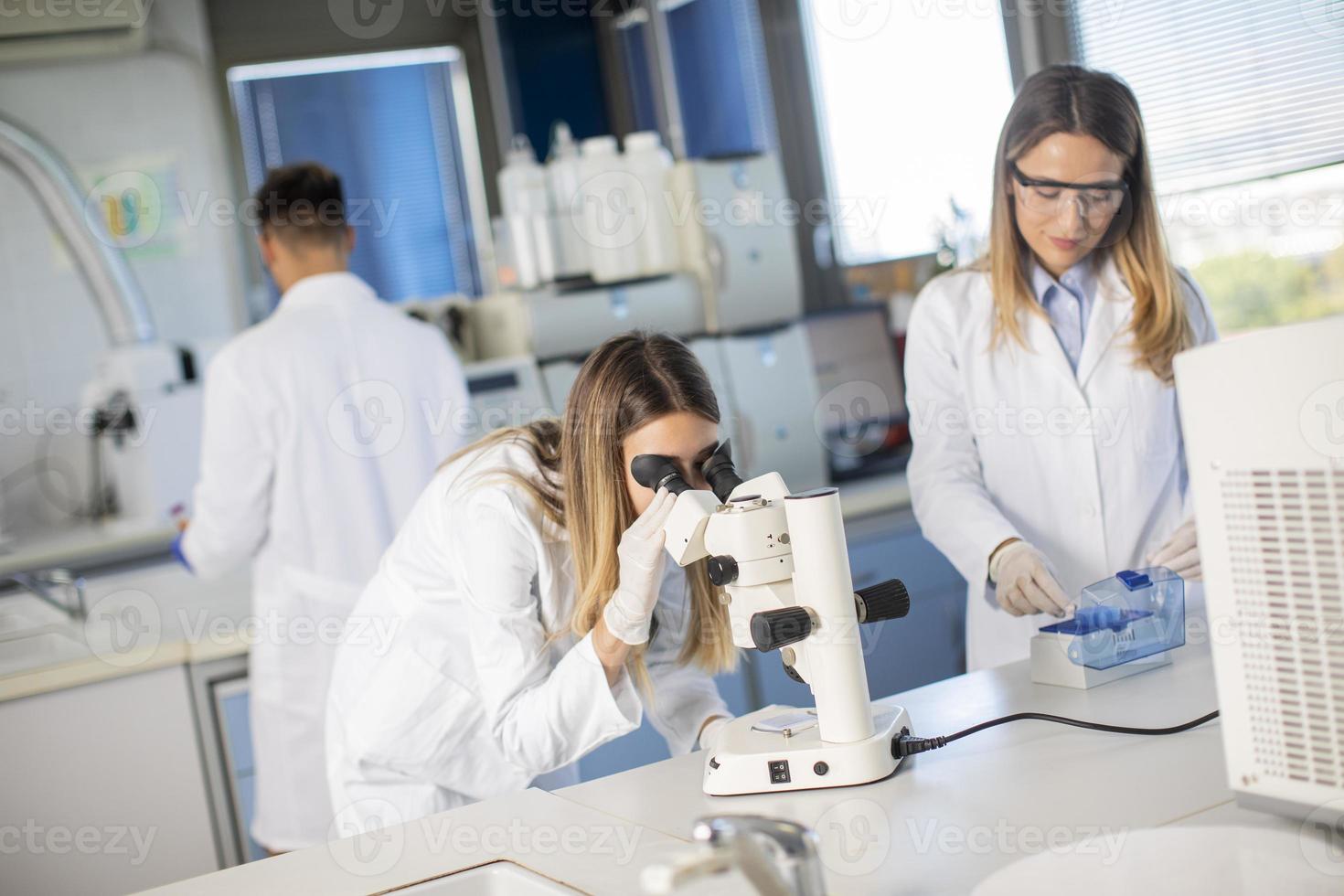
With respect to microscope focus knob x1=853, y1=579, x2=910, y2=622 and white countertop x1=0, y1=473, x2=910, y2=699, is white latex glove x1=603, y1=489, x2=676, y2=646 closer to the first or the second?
microscope focus knob x1=853, y1=579, x2=910, y2=622

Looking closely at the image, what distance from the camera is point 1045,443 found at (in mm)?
1844

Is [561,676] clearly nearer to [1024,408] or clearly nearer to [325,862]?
[325,862]

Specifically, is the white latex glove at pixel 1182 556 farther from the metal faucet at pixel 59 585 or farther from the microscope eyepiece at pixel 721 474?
the metal faucet at pixel 59 585

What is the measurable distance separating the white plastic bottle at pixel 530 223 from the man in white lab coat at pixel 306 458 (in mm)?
678

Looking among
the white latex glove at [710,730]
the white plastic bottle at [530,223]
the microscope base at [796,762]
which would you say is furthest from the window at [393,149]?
the microscope base at [796,762]

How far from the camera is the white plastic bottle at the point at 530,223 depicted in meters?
3.02

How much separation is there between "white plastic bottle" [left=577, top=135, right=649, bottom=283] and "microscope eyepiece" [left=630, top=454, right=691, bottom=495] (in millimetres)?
1764

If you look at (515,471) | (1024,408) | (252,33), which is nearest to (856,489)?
(1024,408)

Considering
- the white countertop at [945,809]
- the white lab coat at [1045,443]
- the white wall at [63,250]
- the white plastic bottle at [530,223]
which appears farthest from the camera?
the white wall at [63,250]

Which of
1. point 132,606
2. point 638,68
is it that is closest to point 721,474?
point 132,606

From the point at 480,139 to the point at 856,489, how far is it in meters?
2.07

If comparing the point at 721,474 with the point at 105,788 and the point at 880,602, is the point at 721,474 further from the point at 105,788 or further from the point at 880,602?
the point at 105,788

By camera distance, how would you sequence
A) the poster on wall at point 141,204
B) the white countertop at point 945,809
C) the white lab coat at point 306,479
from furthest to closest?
the poster on wall at point 141,204, the white lab coat at point 306,479, the white countertop at point 945,809

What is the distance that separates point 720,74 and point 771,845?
339 cm
